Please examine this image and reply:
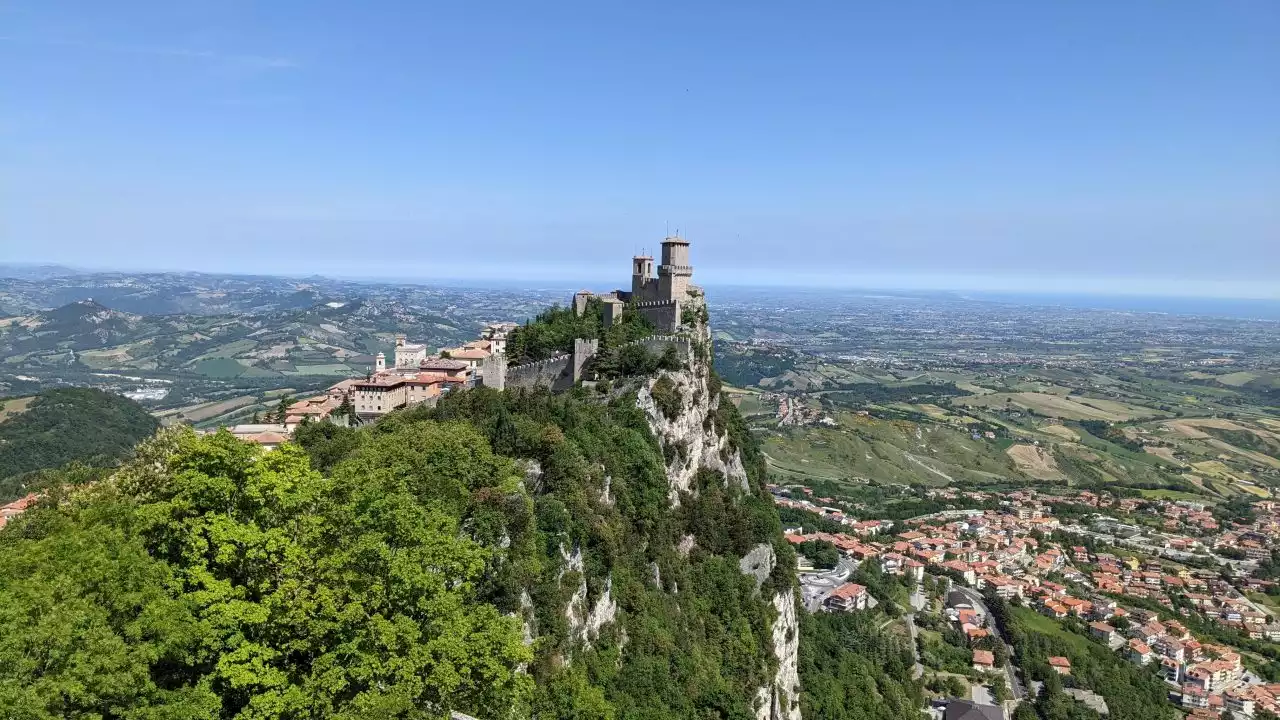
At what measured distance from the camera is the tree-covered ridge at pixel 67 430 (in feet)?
298

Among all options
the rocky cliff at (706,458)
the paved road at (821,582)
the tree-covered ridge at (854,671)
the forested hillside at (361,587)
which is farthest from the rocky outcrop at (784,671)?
the paved road at (821,582)

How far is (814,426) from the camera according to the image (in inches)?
6299

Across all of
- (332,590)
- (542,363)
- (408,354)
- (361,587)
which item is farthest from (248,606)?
(408,354)

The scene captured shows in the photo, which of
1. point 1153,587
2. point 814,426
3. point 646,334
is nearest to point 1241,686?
point 1153,587

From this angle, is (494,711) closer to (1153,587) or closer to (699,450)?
(699,450)

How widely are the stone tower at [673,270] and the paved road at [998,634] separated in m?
43.7

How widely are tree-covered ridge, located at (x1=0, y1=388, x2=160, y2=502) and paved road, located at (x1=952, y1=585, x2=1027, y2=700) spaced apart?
92.1 meters

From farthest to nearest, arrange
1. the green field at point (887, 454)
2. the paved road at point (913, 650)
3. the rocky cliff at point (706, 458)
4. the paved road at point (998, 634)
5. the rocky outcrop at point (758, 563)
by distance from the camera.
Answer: the green field at point (887, 454), the paved road at point (998, 634), the paved road at point (913, 650), the rocky outcrop at point (758, 563), the rocky cliff at point (706, 458)

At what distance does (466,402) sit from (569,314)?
62.9 ft

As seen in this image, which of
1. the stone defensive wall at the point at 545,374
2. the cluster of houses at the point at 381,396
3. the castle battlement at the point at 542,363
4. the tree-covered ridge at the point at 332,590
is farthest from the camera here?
the castle battlement at the point at 542,363

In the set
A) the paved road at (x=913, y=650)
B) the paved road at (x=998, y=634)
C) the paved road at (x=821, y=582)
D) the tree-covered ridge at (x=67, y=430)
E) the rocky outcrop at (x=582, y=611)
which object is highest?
the rocky outcrop at (x=582, y=611)

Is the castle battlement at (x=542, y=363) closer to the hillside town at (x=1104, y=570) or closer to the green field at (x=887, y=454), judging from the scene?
the hillside town at (x=1104, y=570)

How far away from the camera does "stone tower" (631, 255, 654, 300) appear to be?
5619 cm

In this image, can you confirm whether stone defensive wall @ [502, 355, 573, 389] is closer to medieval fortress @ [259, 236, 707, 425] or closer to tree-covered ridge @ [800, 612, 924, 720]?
medieval fortress @ [259, 236, 707, 425]
